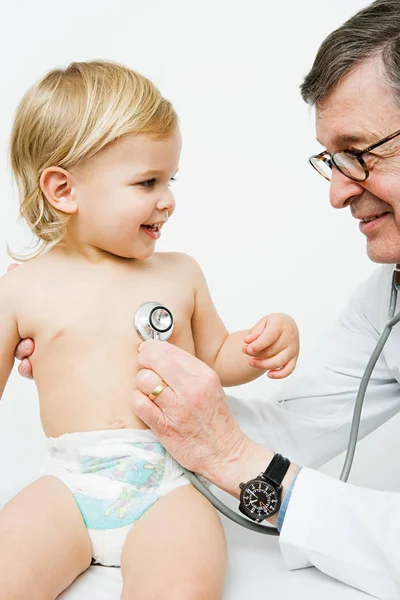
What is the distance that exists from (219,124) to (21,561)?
2.45 metres

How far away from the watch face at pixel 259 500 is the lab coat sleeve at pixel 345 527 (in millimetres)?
62

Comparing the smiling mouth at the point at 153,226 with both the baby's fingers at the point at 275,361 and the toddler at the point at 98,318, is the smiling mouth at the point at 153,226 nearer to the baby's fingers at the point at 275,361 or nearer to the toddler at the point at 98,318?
the toddler at the point at 98,318

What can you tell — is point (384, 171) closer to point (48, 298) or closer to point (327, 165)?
point (327, 165)

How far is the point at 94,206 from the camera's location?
1854mm

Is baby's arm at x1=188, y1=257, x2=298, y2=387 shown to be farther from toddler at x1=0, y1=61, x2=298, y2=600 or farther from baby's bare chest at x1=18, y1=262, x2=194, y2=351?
baby's bare chest at x1=18, y1=262, x2=194, y2=351

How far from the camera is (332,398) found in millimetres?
2197

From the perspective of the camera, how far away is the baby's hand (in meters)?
1.85

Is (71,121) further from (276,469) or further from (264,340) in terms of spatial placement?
(276,469)

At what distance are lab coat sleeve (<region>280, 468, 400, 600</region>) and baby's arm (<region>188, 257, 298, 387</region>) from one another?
338 millimetres

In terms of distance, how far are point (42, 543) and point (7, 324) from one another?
0.48m

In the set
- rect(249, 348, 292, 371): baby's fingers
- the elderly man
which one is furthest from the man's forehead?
rect(249, 348, 292, 371): baby's fingers

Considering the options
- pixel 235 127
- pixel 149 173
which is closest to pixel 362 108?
pixel 149 173

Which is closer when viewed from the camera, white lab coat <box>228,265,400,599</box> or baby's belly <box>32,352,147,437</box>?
baby's belly <box>32,352,147,437</box>

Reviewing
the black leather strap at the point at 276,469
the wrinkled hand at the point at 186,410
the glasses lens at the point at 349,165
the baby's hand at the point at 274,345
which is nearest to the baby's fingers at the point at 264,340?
the baby's hand at the point at 274,345
